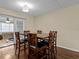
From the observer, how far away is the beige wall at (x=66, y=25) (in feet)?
12.5

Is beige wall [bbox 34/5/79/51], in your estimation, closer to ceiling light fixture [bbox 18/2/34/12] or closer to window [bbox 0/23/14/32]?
ceiling light fixture [bbox 18/2/34/12]

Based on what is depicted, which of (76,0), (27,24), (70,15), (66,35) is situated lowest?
(66,35)

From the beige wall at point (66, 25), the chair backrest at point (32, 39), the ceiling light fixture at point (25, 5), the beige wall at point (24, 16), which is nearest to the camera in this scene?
the chair backrest at point (32, 39)

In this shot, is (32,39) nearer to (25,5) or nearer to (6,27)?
(25,5)

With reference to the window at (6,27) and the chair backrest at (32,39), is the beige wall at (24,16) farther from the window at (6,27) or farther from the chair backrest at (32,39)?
the chair backrest at (32,39)

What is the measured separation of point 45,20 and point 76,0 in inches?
89.2

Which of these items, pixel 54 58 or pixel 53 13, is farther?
Answer: pixel 53 13

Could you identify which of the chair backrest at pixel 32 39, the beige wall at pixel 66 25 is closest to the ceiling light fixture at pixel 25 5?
the chair backrest at pixel 32 39

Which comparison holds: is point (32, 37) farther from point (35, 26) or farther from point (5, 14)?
point (35, 26)

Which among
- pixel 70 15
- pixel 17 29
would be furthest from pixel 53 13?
pixel 17 29

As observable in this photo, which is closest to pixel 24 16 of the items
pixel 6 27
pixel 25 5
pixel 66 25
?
pixel 25 5

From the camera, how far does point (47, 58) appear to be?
2887 millimetres

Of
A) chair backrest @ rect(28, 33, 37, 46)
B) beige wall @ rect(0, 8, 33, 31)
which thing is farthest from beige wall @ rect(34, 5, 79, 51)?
chair backrest @ rect(28, 33, 37, 46)

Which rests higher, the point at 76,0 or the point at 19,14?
the point at 76,0
